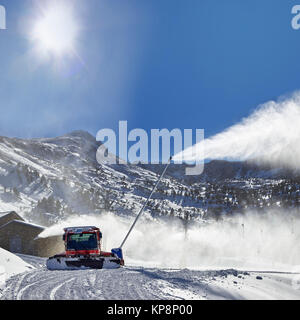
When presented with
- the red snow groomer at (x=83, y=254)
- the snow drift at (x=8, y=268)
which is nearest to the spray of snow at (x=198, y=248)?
the snow drift at (x=8, y=268)

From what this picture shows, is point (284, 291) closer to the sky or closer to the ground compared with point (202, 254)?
closer to the sky

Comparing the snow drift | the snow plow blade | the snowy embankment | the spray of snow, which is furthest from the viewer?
the spray of snow

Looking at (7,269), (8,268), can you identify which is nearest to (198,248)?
(8,268)

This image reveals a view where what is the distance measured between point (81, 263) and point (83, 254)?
82.0 inches

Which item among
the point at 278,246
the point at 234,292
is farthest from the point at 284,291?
the point at 278,246

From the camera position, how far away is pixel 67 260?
72.8ft

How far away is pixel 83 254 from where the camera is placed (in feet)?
80.1

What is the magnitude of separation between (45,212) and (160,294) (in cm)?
16621

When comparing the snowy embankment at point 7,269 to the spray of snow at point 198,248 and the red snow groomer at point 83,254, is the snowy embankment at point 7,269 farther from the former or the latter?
the spray of snow at point 198,248

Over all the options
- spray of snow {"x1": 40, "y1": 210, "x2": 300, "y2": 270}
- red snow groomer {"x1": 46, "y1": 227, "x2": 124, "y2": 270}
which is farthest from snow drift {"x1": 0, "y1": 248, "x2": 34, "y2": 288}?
spray of snow {"x1": 40, "y1": 210, "x2": 300, "y2": 270}

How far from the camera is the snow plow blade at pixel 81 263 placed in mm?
22156

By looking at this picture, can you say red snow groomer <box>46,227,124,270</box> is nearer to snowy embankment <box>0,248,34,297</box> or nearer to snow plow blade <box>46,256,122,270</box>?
snow plow blade <box>46,256,122,270</box>

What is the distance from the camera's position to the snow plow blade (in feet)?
72.7
